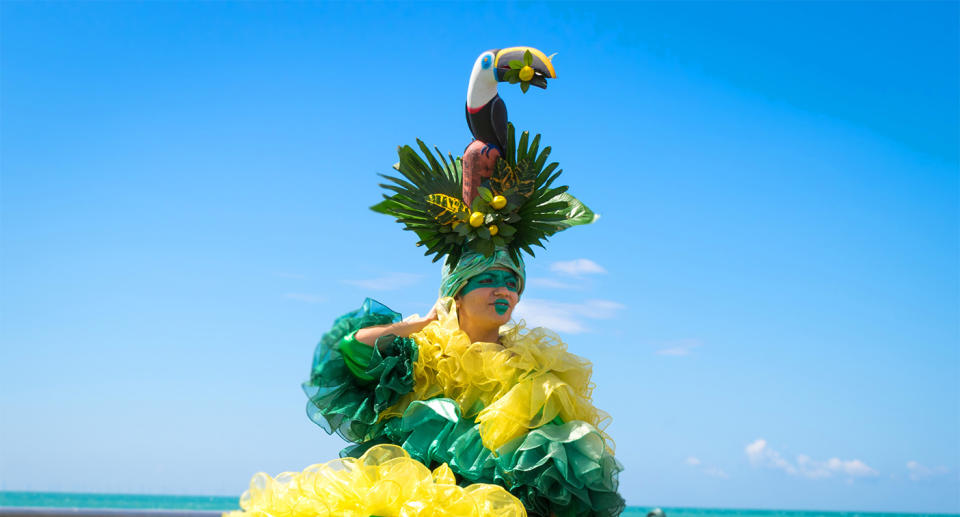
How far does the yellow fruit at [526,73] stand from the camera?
351 cm

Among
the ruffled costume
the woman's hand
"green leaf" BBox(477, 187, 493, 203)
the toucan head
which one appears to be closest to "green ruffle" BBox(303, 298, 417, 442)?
the ruffled costume

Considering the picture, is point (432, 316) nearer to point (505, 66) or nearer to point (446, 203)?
point (446, 203)

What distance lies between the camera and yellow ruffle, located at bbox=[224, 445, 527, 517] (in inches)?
104

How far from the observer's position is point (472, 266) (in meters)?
3.50

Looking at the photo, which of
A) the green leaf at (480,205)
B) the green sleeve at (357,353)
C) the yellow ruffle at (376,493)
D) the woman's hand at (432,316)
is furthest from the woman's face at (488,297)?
the yellow ruffle at (376,493)

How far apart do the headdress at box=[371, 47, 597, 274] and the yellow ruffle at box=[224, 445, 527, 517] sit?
3.23 feet

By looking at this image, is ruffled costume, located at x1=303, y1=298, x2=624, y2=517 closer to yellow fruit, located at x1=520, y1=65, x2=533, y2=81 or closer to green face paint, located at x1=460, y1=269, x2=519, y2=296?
green face paint, located at x1=460, y1=269, x2=519, y2=296

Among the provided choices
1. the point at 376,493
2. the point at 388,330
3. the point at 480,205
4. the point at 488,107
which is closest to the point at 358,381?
the point at 388,330

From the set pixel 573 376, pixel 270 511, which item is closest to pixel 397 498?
pixel 270 511

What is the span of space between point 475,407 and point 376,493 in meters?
0.77

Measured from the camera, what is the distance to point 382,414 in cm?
341

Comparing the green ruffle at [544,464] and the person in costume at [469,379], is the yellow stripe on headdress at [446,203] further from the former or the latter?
the green ruffle at [544,464]

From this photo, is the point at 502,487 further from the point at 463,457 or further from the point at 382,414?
the point at 382,414

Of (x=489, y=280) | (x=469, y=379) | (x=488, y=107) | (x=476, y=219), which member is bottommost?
(x=469, y=379)
